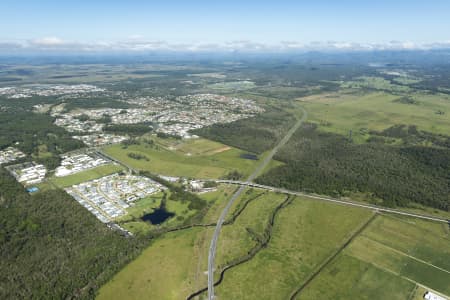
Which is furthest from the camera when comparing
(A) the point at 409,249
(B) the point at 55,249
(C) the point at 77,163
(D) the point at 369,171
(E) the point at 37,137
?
(E) the point at 37,137

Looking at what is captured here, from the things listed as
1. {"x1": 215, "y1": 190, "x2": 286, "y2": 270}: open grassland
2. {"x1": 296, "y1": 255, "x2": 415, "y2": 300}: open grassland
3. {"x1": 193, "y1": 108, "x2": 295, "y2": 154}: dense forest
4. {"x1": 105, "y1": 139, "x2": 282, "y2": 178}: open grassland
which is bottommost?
{"x1": 296, "y1": 255, "x2": 415, "y2": 300}: open grassland

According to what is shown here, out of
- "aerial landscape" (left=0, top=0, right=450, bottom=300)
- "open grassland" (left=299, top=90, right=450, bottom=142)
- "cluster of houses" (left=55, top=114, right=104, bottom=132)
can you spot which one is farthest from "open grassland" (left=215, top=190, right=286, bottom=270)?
"cluster of houses" (left=55, top=114, right=104, bottom=132)

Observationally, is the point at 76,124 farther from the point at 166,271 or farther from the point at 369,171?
the point at 369,171

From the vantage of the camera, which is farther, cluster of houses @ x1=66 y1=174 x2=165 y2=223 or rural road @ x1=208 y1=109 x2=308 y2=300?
cluster of houses @ x1=66 y1=174 x2=165 y2=223

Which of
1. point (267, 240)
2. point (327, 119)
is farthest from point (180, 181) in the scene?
point (327, 119)

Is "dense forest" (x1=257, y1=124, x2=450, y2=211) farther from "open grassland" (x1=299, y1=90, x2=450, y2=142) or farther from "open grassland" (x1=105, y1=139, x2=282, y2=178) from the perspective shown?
"open grassland" (x1=299, y1=90, x2=450, y2=142)

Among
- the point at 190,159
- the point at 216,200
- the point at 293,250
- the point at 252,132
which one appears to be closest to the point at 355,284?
the point at 293,250
